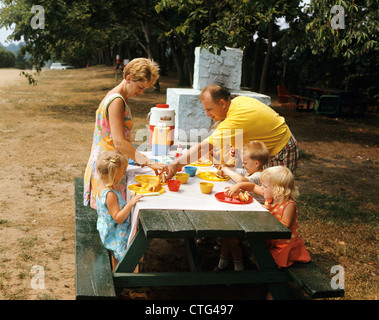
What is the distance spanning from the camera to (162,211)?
102 inches

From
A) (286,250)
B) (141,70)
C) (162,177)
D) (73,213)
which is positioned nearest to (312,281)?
(286,250)

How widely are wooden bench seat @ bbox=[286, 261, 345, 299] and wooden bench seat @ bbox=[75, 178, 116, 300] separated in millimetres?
1208

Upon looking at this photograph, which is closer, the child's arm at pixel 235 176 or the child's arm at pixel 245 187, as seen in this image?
the child's arm at pixel 245 187

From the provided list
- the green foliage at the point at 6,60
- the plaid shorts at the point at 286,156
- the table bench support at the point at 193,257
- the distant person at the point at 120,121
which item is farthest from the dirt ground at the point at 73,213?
the green foliage at the point at 6,60

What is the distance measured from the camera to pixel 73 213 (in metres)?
4.81

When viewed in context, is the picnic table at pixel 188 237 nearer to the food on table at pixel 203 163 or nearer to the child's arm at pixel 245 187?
the child's arm at pixel 245 187

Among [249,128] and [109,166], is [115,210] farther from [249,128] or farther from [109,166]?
[249,128]

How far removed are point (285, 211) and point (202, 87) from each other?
15.8 feet

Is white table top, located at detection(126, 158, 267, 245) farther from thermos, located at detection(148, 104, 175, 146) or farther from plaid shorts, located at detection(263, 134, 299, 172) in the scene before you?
thermos, located at detection(148, 104, 175, 146)

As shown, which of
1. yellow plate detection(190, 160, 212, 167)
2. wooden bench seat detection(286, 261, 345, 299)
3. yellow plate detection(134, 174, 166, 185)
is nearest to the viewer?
wooden bench seat detection(286, 261, 345, 299)

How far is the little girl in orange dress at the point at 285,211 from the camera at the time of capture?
286 cm

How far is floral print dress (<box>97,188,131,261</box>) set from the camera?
2914 millimetres

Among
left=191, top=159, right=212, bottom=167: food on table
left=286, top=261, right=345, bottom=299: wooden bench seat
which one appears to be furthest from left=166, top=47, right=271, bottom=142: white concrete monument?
left=286, top=261, right=345, bottom=299: wooden bench seat
